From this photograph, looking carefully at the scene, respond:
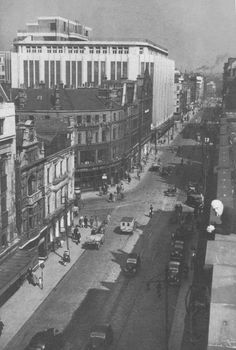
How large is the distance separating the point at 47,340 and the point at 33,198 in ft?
Result: 62.0

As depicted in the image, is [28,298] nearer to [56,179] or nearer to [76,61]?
[56,179]

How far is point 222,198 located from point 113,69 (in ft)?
340

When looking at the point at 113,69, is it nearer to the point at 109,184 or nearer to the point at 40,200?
the point at 109,184

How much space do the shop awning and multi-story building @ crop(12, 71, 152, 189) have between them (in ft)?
89.4

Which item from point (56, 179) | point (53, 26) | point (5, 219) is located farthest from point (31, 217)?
point (53, 26)

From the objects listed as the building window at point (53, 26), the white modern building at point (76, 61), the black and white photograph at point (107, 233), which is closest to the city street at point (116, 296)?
the black and white photograph at point (107, 233)

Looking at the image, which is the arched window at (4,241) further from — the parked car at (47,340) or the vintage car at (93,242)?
the vintage car at (93,242)

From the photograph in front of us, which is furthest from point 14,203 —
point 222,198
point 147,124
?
point 147,124

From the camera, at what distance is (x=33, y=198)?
5209cm

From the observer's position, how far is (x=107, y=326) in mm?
37188

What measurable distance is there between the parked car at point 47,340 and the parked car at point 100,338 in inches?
79.3

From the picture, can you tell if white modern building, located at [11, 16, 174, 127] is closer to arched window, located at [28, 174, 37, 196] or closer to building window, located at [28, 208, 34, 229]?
arched window, located at [28, 174, 37, 196]

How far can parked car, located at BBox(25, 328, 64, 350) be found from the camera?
34719 millimetres

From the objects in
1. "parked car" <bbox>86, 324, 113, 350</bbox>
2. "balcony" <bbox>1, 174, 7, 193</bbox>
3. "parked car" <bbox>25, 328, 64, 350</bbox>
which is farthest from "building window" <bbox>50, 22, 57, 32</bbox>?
"parked car" <bbox>86, 324, 113, 350</bbox>
